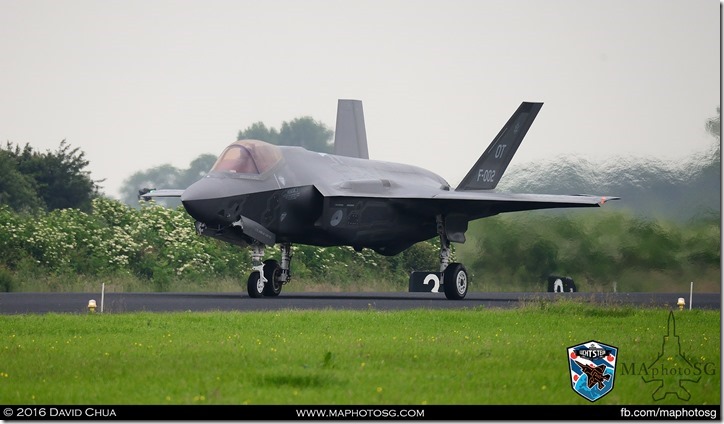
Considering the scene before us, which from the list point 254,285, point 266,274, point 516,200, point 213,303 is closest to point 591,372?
point 213,303

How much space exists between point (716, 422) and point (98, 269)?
26.0 meters

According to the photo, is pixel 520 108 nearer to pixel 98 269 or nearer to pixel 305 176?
pixel 305 176

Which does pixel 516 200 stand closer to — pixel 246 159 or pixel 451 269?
pixel 451 269

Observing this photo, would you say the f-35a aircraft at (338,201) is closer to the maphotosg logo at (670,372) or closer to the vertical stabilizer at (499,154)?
the vertical stabilizer at (499,154)

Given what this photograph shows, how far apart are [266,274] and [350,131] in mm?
7741

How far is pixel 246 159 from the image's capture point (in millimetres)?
25844

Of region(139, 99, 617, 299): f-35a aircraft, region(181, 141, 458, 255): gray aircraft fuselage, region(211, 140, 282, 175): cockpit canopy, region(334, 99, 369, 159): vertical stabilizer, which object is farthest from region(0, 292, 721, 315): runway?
region(334, 99, 369, 159): vertical stabilizer

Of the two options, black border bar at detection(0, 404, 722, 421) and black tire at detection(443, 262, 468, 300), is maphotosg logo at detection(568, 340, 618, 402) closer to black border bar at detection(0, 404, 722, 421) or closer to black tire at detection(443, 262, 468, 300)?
black border bar at detection(0, 404, 722, 421)

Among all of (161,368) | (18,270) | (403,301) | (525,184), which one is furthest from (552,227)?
(161,368)

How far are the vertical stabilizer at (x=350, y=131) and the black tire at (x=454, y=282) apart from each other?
20.6 feet

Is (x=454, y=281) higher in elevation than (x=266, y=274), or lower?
lower

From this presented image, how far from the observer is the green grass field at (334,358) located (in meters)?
10.8

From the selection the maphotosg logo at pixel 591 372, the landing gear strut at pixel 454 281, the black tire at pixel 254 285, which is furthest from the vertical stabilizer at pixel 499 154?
the maphotosg logo at pixel 591 372

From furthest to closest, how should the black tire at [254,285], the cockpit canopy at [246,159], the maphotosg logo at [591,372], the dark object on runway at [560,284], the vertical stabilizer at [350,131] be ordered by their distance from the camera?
1. the vertical stabilizer at [350,131]
2. the dark object on runway at [560,284]
3. the black tire at [254,285]
4. the cockpit canopy at [246,159]
5. the maphotosg logo at [591,372]
